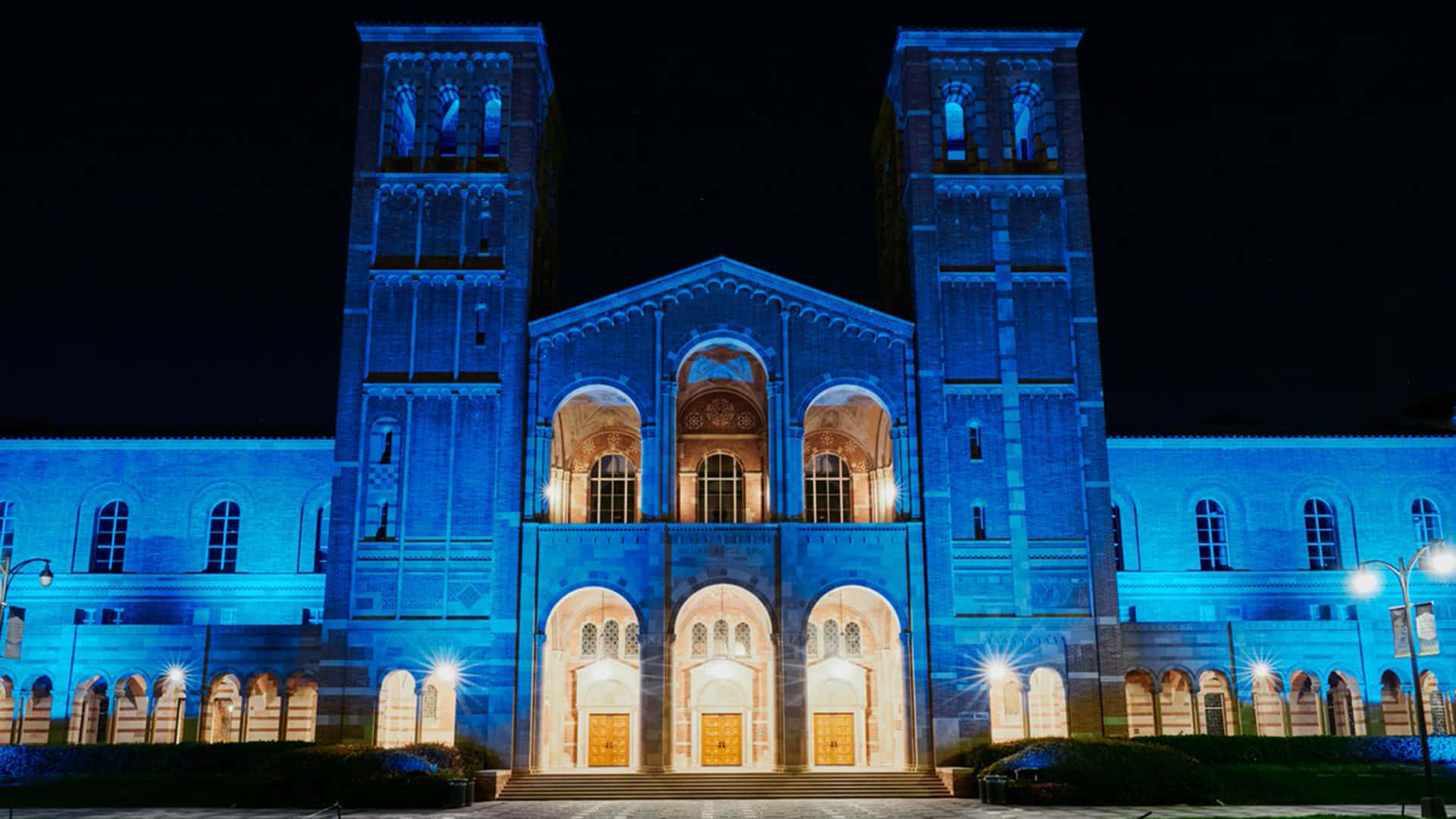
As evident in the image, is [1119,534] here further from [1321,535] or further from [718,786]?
[718,786]

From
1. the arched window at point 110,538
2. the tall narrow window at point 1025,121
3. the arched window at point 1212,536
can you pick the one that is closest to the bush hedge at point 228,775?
the arched window at point 110,538

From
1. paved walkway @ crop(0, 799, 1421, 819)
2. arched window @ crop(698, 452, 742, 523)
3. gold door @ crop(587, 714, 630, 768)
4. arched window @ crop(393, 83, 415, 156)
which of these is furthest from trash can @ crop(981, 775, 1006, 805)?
arched window @ crop(393, 83, 415, 156)

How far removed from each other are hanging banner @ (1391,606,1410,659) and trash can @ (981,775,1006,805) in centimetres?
1031

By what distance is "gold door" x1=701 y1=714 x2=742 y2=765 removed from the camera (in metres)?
45.2

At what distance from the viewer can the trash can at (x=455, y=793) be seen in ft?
117

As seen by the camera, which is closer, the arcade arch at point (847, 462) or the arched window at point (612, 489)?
the arcade arch at point (847, 462)

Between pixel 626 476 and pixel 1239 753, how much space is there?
2258 centimetres

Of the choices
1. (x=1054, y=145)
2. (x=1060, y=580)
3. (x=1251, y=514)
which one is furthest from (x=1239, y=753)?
(x=1054, y=145)

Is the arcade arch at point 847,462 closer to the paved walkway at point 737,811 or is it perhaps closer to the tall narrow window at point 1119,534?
the tall narrow window at point 1119,534

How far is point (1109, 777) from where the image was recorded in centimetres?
3525

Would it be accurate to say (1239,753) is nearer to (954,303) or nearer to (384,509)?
(954,303)

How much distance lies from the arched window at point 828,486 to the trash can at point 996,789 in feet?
48.5

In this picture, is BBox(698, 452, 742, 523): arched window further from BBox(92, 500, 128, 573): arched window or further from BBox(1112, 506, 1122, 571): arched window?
BBox(92, 500, 128, 573): arched window

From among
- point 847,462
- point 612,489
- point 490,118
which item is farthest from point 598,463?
point 490,118
